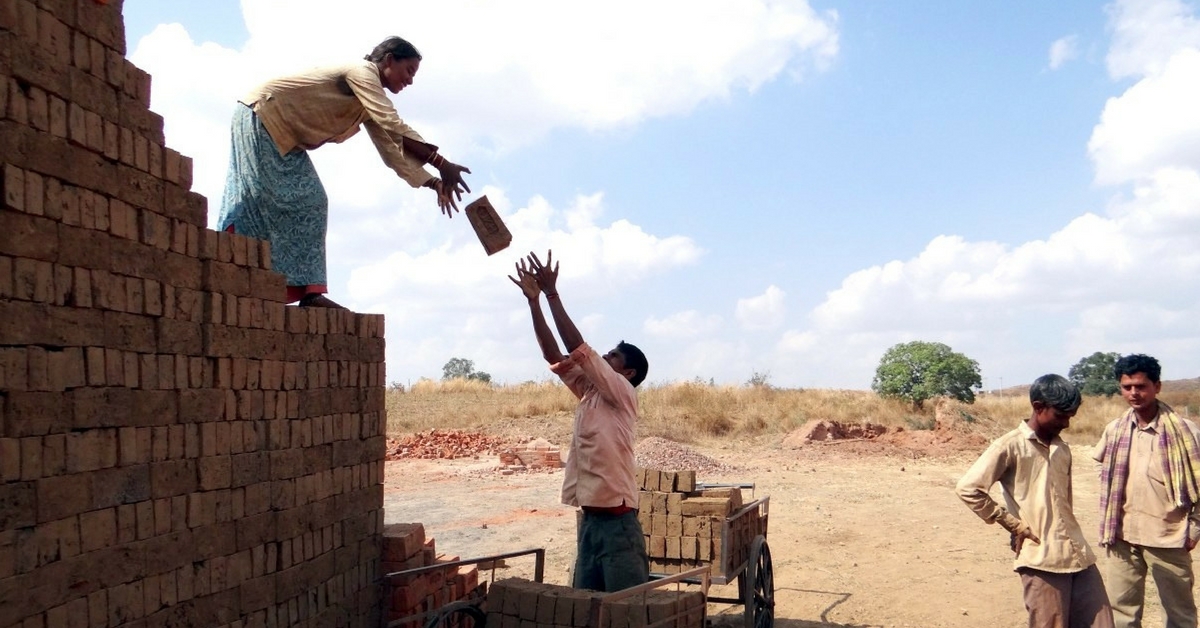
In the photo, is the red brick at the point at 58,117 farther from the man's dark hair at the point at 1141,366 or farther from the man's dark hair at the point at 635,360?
the man's dark hair at the point at 1141,366

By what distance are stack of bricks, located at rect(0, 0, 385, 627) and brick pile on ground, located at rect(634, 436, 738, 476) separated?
1346 centimetres

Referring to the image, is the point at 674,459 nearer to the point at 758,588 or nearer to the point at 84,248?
the point at 758,588

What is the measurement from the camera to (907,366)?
3609 centimetres

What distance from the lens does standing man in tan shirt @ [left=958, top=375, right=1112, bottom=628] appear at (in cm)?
468

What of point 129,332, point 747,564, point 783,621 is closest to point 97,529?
point 129,332

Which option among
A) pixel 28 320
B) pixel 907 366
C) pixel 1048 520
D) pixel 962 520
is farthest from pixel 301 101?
pixel 907 366

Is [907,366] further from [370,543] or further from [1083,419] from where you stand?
[370,543]

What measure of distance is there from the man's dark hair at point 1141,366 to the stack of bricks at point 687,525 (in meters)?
2.56

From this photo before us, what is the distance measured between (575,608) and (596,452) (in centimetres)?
86

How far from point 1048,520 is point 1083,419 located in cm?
2655

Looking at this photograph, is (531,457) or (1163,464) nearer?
(1163,464)

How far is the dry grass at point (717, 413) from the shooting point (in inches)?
983

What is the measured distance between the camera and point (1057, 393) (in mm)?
4660

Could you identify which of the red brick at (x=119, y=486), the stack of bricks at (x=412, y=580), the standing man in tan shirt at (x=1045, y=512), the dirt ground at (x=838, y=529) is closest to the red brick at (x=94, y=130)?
the red brick at (x=119, y=486)
